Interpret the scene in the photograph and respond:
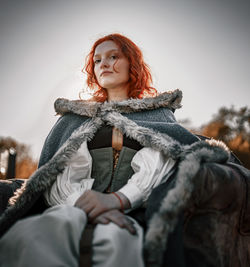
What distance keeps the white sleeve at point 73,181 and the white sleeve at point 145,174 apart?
9.8 inches

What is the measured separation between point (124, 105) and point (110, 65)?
0.35 m

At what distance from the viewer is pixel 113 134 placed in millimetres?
1420

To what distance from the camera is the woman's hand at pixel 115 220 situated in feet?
2.84

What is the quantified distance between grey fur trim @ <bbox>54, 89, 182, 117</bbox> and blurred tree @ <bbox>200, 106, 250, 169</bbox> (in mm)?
7043

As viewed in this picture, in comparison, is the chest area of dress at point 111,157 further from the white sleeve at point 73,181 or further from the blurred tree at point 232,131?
the blurred tree at point 232,131

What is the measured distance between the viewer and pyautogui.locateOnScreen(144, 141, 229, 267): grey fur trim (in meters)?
0.81

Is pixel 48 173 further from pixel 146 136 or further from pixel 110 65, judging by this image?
pixel 110 65

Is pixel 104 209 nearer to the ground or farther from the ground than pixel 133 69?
nearer to the ground

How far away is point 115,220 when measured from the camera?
35.0 inches

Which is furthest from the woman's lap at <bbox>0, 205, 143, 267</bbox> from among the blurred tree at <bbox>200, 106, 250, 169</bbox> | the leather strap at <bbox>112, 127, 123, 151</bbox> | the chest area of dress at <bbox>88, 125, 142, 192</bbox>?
the blurred tree at <bbox>200, 106, 250, 169</bbox>

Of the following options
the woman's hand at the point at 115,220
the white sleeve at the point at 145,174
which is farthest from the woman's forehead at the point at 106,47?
the woman's hand at the point at 115,220

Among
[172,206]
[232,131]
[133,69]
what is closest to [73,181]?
[172,206]

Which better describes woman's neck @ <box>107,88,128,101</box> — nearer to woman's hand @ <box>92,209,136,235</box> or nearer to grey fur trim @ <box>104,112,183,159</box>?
grey fur trim @ <box>104,112,183,159</box>

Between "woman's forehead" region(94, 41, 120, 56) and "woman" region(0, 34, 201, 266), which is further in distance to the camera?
"woman's forehead" region(94, 41, 120, 56)
